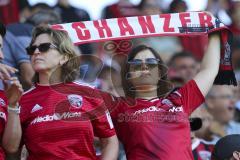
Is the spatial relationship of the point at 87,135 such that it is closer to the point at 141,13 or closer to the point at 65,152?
the point at 65,152

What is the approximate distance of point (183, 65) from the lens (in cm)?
871

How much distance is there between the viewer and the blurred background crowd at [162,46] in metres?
7.07

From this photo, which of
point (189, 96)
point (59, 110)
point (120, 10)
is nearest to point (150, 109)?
point (189, 96)

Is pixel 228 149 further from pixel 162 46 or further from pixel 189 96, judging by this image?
pixel 162 46

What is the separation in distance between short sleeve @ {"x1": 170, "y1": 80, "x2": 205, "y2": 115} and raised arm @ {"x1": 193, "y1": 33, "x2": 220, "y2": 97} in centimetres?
4

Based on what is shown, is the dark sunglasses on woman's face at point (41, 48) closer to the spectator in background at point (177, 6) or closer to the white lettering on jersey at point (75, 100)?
the white lettering on jersey at point (75, 100)

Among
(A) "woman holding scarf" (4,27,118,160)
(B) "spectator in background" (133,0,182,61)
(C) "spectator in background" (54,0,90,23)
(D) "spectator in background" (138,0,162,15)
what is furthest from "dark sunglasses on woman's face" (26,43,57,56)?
(D) "spectator in background" (138,0,162,15)

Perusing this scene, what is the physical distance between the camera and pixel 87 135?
5.33 m

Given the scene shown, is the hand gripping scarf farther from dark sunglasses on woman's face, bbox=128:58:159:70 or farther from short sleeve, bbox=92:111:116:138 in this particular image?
short sleeve, bbox=92:111:116:138

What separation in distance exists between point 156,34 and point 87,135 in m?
1.20

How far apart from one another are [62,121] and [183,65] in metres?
3.63

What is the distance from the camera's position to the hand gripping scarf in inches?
238

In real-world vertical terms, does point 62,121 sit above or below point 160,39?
above

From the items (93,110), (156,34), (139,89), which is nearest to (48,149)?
(93,110)
